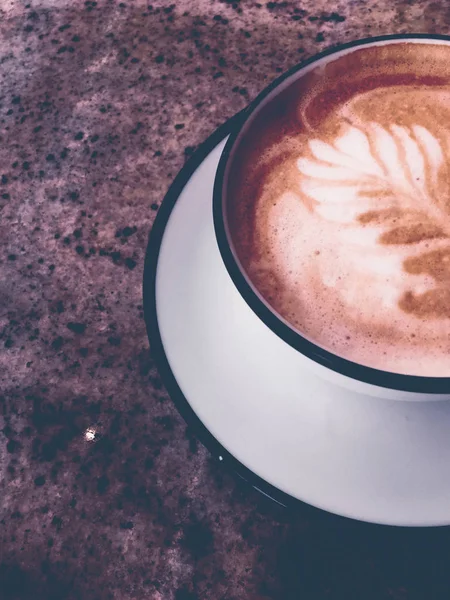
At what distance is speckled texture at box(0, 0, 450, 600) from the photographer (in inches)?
24.4

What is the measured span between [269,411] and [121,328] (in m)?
0.27

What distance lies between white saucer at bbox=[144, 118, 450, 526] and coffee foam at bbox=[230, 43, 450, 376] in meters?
0.06

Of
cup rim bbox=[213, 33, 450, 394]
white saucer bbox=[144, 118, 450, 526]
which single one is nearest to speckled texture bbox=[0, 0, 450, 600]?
white saucer bbox=[144, 118, 450, 526]

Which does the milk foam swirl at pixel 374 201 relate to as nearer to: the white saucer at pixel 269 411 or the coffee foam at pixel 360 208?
the coffee foam at pixel 360 208

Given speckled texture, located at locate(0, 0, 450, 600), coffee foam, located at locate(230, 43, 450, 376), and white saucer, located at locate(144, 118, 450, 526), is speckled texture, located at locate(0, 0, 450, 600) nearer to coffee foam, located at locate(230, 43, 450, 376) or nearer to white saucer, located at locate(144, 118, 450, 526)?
white saucer, located at locate(144, 118, 450, 526)

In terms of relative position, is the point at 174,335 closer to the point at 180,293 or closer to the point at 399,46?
the point at 180,293

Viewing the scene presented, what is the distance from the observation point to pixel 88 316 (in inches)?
29.4

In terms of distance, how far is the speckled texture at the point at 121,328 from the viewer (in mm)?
619

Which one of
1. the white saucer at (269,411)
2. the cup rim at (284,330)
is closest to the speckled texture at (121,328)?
the white saucer at (269,411)

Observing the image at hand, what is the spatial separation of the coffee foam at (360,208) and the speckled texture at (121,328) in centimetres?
20

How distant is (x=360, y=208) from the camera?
59 cm

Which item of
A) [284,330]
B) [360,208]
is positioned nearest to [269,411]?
[284,330]

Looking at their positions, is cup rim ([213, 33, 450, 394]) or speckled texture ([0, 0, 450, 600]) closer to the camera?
cup rim ([213, 33, 450, 394])

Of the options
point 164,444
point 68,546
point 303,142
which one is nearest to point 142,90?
point 303,142
